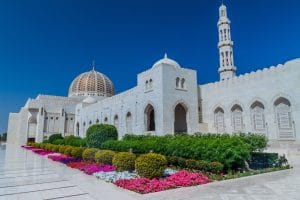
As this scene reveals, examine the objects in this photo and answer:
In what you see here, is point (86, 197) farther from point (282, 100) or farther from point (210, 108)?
point (210, 108)

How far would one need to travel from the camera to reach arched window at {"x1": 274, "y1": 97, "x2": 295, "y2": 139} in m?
15.8

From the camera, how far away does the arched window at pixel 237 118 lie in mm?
18811

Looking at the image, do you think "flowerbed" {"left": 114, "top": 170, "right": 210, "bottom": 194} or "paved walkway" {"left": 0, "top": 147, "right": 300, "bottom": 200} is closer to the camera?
"paved walkway" {"left": 0, "top": 147, "right": 300, "bottom": 200}

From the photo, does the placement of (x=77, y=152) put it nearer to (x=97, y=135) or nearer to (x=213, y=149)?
(x=97, y=135)

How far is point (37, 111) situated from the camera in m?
42.3

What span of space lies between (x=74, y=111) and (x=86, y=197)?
1557 inches

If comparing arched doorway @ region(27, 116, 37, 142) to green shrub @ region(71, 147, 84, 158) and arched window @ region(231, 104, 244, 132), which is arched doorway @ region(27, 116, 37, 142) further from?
arched window @ region(231, 104, 244, 132)

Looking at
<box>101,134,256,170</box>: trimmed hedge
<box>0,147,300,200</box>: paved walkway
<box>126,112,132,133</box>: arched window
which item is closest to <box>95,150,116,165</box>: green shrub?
<box>101,134,256,170</box>: trimmed hedge

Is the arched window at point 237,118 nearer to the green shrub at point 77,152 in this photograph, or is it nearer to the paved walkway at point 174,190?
the paved walkway at point 174,190

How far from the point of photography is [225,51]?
2495 cm

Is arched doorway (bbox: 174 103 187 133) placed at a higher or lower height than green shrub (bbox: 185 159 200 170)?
higher

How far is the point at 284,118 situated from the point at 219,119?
18.0 feet

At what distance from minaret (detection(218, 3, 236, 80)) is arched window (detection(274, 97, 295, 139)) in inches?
341

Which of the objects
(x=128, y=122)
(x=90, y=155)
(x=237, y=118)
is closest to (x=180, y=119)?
(x=128, y=122)
